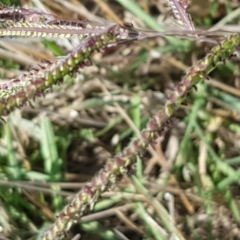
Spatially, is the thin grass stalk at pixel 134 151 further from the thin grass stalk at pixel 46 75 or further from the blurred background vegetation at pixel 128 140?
the blurred background vegetation at pixel 128 140

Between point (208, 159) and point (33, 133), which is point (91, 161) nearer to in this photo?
point (33, 133)

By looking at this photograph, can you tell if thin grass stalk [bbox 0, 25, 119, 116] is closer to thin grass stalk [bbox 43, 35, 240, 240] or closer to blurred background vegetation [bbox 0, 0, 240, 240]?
thin grass stalk [bbox 43, 35, 240, 240]

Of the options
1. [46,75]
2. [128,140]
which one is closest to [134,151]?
[46,75]

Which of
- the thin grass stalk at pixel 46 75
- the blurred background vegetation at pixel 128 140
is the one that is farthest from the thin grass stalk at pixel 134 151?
the blurred background vegetation at pixel 128 140

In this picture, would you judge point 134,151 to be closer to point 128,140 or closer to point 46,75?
point 46,75

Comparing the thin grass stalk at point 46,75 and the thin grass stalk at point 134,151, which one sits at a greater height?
the thin grass stalk at point 46,75

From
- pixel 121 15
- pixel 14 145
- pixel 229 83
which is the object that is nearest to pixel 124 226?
pixel 14 145

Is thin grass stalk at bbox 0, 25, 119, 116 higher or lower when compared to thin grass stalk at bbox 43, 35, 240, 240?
higher

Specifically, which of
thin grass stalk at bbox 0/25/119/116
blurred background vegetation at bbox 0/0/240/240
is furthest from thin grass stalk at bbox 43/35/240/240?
blurred background vegetation at bbox 0/0/240/240
